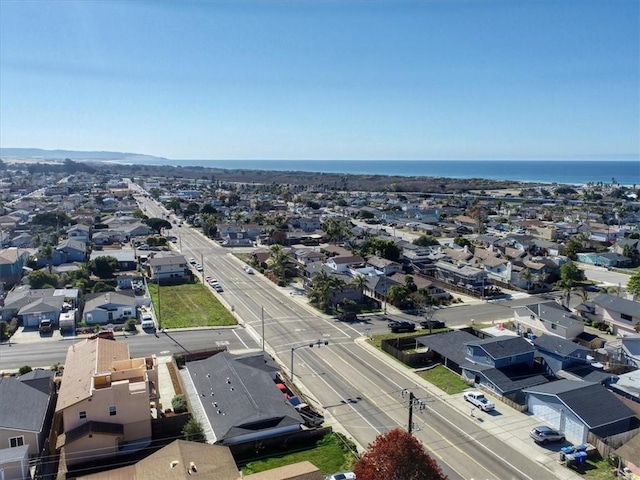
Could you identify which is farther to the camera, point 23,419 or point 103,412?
point 103,412

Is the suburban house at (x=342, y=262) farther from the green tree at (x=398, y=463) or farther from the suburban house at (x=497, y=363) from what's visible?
the green tree at (x=398, y=463)

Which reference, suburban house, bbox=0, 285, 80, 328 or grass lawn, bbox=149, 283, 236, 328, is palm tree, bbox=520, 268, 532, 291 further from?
suburban house, bbox=0, 285, 80, 328

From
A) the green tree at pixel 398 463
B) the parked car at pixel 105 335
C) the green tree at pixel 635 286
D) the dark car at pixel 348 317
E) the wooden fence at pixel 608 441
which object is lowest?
the dark car at pixel 348 317

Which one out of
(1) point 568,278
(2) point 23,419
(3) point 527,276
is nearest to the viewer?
(2) point 23,419

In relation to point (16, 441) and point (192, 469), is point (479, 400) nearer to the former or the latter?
point (192, 469)

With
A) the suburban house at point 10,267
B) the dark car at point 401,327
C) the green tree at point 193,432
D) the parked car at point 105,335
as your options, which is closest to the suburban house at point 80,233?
the suburban house at point 10,267

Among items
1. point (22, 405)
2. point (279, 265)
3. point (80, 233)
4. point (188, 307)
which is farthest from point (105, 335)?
point (80, 233)

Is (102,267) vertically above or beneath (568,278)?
beneath
